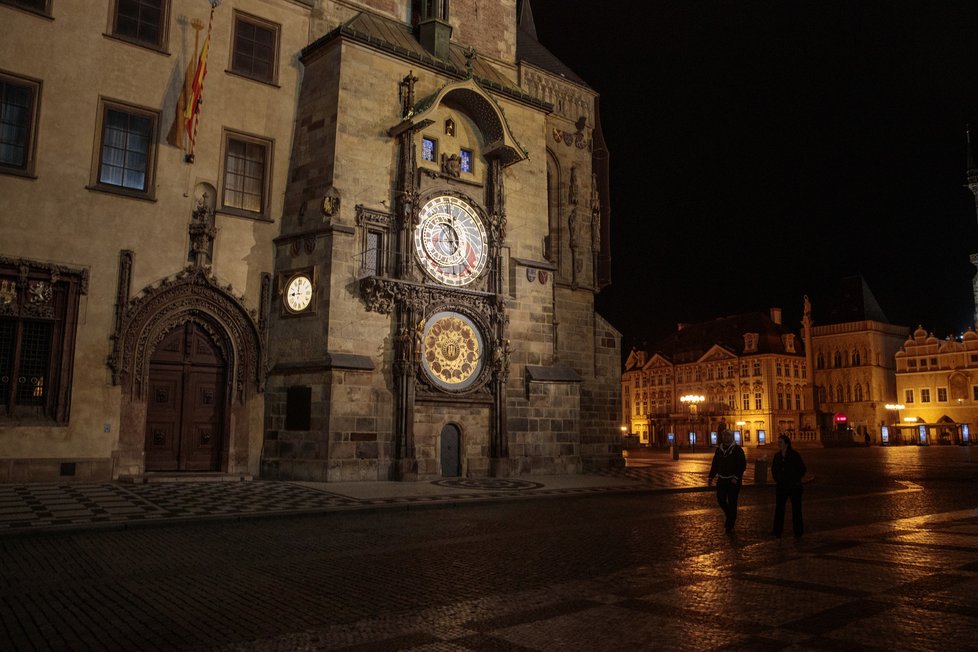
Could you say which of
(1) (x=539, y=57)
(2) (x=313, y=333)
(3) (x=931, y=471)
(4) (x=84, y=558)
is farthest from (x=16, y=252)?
(3) (x=931, y=471)

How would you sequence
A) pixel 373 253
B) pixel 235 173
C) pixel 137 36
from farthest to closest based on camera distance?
pixel 235 173 → pixel 373 253 → pixel 137 36

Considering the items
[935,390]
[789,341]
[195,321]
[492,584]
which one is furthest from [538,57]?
[935,390]

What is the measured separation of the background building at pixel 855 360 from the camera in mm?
94812

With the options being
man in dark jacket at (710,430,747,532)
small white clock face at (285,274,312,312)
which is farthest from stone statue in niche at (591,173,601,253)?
man in dark jacket at (710,430,747,532)

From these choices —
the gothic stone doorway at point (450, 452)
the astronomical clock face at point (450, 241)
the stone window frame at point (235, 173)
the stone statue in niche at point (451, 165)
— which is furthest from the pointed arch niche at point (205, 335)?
the stone statue in niche at point (451, 165)

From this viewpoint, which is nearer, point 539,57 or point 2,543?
point 2,543

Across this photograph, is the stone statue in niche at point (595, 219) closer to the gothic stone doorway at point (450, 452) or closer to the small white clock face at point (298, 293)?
the gothic stone doorway at point (450, 452)

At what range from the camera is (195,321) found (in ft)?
72.2

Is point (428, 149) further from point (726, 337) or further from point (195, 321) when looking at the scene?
point (726, 337)

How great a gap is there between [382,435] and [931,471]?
24.4 metres

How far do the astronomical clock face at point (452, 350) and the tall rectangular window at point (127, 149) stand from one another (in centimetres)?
902

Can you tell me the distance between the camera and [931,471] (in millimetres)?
32031

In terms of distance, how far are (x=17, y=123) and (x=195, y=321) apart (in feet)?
22.3

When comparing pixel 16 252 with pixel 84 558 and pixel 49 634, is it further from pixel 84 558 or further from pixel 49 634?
pixel 49 634
